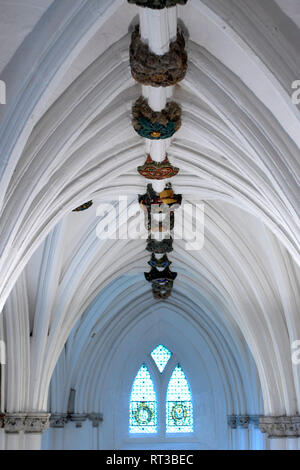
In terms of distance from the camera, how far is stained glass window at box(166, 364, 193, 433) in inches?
879

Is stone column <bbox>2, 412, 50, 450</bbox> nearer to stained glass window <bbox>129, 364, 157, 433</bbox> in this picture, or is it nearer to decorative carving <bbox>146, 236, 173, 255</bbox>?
decorative carving <bbox>146, 236, 173, 255</bbox>

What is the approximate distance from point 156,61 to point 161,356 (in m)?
15.9

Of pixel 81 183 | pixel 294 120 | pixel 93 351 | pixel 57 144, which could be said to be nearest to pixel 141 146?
pixel 81 183

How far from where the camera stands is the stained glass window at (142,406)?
73.2 feet

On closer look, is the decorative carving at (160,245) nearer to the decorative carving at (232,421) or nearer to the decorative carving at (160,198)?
the decorative carving at (160,198)

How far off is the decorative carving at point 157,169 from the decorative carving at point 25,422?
5892mm

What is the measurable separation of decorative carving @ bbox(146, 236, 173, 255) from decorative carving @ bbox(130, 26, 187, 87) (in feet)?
25.2

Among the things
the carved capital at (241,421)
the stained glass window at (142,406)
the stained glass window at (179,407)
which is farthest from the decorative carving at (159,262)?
the stained glass window at (179,407)

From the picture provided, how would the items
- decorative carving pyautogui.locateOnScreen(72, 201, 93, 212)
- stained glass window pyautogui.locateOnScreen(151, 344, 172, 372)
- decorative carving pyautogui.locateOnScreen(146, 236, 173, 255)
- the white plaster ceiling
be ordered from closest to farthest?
1. the white plaster ceiling
2. decorative carving pyautogui.locateOnScreen(72, 201, 93, 212)
3. decorative carving pyautogui.locateOnScreen(146, 236, 173, 255)
4. stained glass window pyautogui.locateOnScreen(151, 344, 172, 372)

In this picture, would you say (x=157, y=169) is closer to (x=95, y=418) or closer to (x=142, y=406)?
(x=95, y=418)

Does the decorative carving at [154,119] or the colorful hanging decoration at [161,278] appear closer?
the decorative carving at [154,119]

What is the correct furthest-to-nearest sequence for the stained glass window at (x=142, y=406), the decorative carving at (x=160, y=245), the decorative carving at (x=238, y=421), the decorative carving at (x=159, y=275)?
the stained glass window at (x=142, y=406), the decorative carving at (x=238, y=421), the decorative carving at (x=159, y=275), the decorative carving at (x=160, y=245)

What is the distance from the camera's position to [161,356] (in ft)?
74.8

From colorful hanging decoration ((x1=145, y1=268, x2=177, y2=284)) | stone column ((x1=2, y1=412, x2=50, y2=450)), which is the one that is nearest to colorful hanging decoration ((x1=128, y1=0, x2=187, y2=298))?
colorful hanging decoration ((x1=145, y1=268, x2=177, y2=284))
